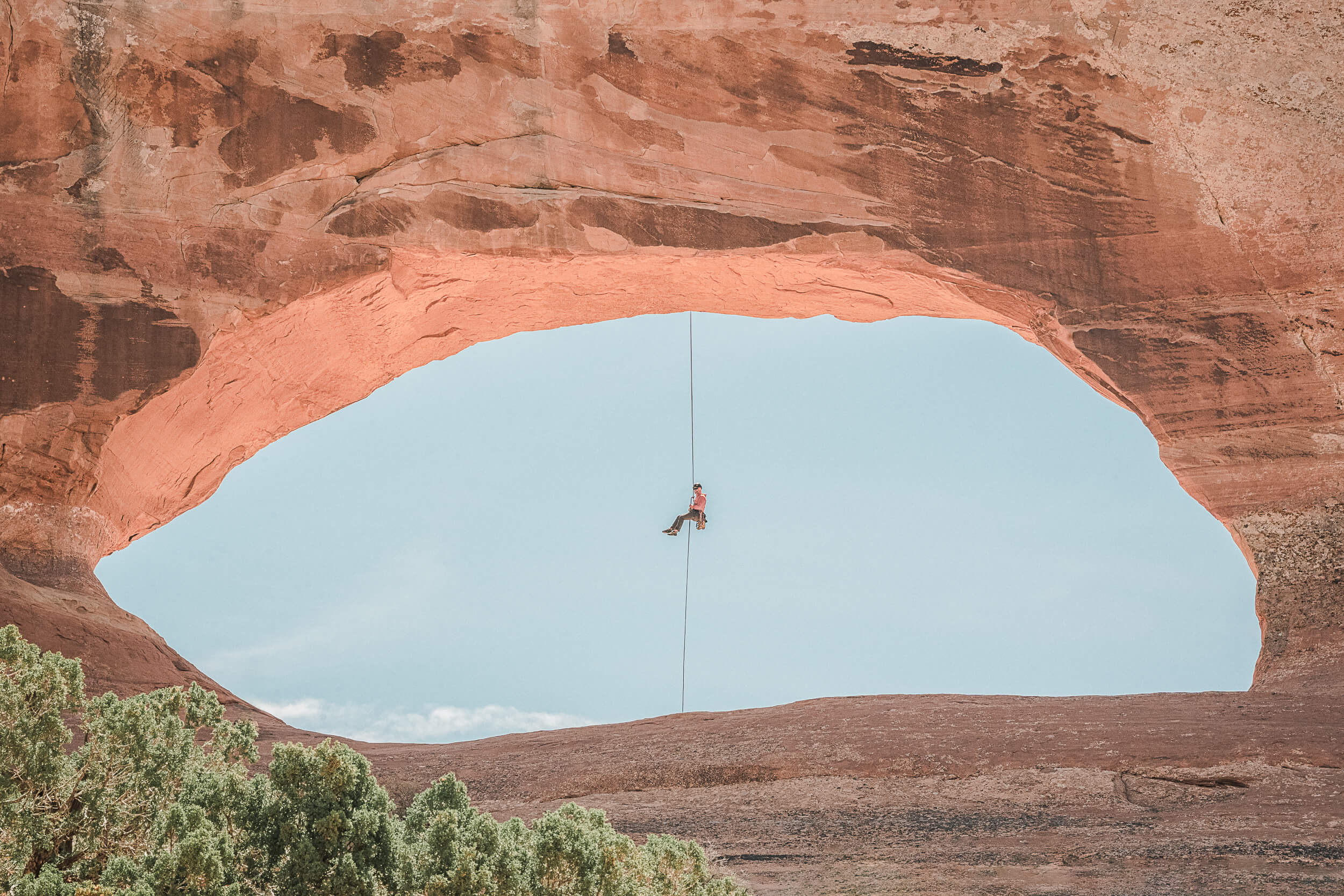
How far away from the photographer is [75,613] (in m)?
15.5

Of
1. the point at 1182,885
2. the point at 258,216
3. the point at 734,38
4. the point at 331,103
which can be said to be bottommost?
the point at 1182,885

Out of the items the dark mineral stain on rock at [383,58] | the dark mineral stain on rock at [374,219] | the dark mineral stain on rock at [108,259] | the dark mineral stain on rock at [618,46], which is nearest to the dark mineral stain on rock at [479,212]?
the dark mineral stain on rock at [374,219]

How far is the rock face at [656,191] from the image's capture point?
1670 cm

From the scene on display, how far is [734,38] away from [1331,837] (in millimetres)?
13133

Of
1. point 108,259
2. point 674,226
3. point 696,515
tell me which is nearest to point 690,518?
point 696,515

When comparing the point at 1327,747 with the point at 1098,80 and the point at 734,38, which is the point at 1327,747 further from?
the point at 734,38

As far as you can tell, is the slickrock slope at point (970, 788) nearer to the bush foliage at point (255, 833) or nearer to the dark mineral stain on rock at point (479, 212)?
the bush foliage at point (255, 833)

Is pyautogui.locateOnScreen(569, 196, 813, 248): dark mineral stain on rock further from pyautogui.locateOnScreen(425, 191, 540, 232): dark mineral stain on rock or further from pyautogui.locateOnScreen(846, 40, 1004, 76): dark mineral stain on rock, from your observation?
pyautogui.locateOnScreen(846, 40, 1004, 76): dark mineral stain on rock

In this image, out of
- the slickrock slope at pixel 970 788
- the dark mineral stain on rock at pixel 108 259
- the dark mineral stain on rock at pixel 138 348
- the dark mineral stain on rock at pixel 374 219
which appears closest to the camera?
the slickrock slope at pixel 970 788

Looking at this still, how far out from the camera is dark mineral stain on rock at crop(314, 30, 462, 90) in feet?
57.9

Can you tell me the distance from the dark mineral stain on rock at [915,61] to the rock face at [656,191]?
51 millimetres

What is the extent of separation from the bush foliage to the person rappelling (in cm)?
1255

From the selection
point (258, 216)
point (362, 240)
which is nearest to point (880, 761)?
point (362, 240)

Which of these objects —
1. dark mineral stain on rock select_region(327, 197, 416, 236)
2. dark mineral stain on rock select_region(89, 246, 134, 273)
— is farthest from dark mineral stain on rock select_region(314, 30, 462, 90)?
dark mineral stain on rock select_region(89, 246, 134, 273)
